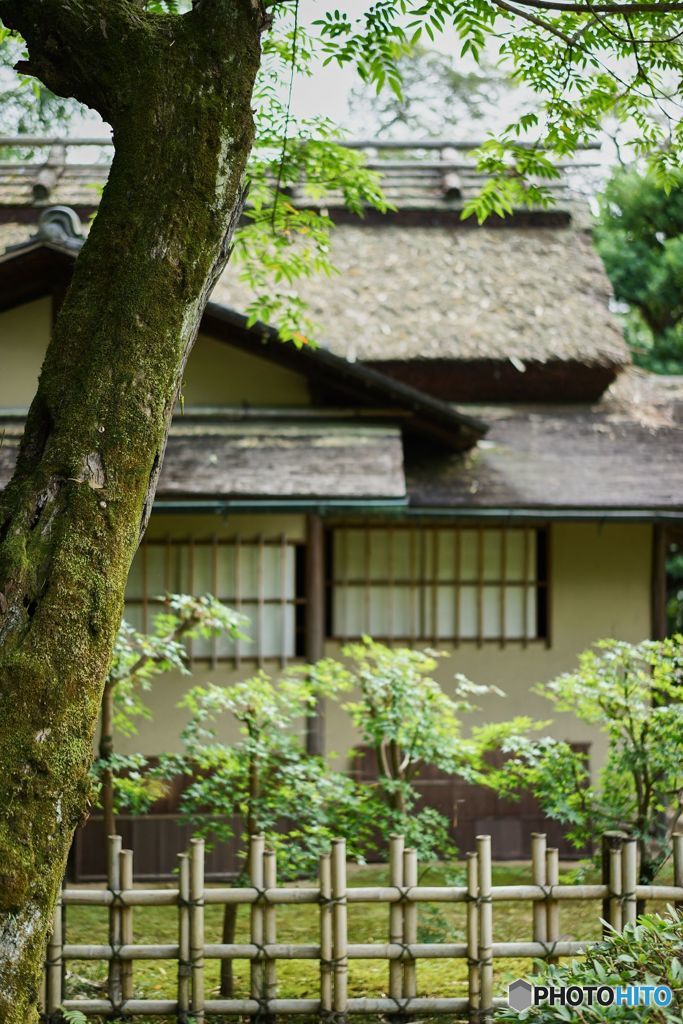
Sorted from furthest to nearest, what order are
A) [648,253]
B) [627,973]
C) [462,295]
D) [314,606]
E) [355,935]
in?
[648,253] < [462,295] < [314,606] < [355,935] < [627,973]

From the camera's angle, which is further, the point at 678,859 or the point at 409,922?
the point at 678,859

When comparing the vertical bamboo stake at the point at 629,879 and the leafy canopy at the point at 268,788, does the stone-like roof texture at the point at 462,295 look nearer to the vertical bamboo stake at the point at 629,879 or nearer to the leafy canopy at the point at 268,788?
the leafy canopy at the point at 268,788

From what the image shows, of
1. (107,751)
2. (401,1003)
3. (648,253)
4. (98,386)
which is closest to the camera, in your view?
(98,386)

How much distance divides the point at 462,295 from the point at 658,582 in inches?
150

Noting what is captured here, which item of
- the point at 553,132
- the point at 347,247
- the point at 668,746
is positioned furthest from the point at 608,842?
the point at 347,247

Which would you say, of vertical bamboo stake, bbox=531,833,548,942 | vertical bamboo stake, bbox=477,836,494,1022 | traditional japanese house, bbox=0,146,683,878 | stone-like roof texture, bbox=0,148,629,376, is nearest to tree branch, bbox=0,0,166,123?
vertical bamboo stake, bbox=477,836,494,1022

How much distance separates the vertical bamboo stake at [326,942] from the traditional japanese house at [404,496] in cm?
338

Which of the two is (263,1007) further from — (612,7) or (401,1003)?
(612,7)

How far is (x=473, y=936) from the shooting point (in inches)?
183

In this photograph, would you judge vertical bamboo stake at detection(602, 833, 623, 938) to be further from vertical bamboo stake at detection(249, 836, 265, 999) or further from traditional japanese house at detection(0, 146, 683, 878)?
traditional japanese house at detection(0, 146, 683, 878)

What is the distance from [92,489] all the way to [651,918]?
269 centimetres

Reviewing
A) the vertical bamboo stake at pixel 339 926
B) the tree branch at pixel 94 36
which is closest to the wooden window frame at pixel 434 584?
the vertical bamboo stake at pixel 339 926

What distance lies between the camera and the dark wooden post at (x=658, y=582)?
8.90m

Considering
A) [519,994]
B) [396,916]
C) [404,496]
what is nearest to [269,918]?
[396,916]
